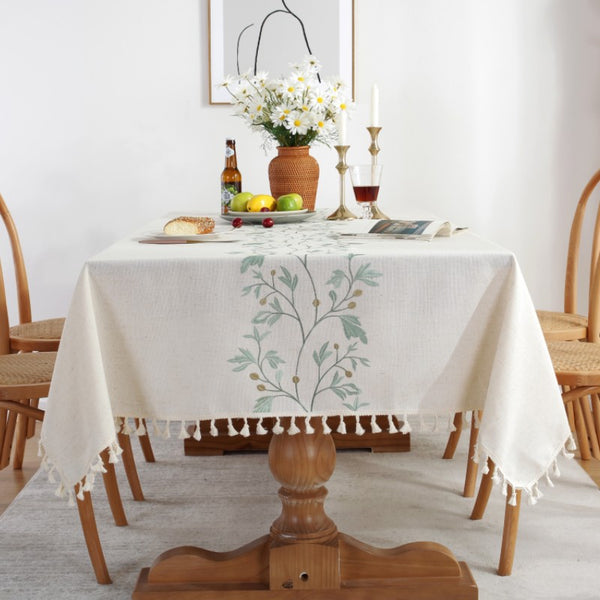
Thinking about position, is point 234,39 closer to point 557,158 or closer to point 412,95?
point 412,95

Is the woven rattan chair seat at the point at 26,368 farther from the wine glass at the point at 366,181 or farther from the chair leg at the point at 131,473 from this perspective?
the wine glass at the point at 366,181

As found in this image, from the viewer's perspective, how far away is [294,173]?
7.98 feet

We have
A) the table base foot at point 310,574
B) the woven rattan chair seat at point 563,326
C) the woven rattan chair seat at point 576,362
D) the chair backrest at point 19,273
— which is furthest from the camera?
the chair backrest at point 19,273

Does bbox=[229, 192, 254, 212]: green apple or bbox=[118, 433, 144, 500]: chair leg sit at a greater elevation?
bbox=[229, 192, 254, 212]: green apple

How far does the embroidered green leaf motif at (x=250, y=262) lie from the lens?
1530mm

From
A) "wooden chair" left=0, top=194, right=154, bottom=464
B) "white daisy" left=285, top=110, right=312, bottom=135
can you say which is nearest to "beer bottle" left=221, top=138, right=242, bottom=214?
"white daisy" left=285, top=110, right=312, bottom=135

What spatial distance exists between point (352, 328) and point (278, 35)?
1952mm

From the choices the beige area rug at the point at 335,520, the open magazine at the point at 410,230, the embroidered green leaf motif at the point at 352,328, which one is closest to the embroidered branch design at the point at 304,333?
the embroidered green leaf motif at the point at 352,328

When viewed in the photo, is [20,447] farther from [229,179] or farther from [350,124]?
[350,124]

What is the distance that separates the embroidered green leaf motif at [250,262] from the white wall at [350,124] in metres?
1.79

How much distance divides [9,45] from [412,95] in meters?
1.49

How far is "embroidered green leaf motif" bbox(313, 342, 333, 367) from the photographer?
5.08 feet

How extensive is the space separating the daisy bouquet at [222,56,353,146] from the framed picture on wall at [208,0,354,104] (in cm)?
89

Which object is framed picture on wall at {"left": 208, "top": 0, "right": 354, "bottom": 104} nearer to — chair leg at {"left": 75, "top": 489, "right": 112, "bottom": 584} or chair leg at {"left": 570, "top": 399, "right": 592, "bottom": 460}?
chair leg at {"left": 570, "top": 399, "right": 592, "bottom": 460}
